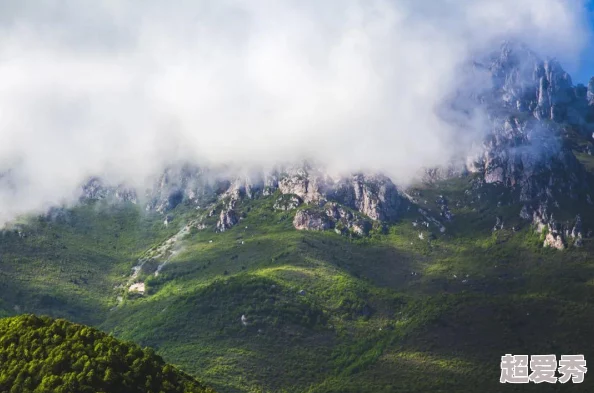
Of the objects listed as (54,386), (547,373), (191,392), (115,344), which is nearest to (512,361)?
(547,373)

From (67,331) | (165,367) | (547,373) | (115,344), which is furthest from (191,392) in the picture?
(547,373)

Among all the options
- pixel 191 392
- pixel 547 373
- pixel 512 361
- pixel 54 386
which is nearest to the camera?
pixel 54 386

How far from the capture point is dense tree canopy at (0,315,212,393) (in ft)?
310

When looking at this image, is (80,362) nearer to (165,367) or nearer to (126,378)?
(126,378)

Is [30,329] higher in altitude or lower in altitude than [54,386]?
higher

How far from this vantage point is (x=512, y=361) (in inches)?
5256

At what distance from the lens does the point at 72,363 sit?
319ft

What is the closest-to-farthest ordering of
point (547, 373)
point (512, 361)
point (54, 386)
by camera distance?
point (54, 386), point (547, 373), point (512, 361)

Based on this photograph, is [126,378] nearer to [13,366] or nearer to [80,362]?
[80,362]

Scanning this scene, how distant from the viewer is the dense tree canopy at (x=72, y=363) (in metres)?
94.6

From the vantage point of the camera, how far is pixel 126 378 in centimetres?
9856

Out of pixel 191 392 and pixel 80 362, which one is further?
pixel 191 392

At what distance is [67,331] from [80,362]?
9.76m

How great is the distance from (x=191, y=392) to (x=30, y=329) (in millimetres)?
24136
